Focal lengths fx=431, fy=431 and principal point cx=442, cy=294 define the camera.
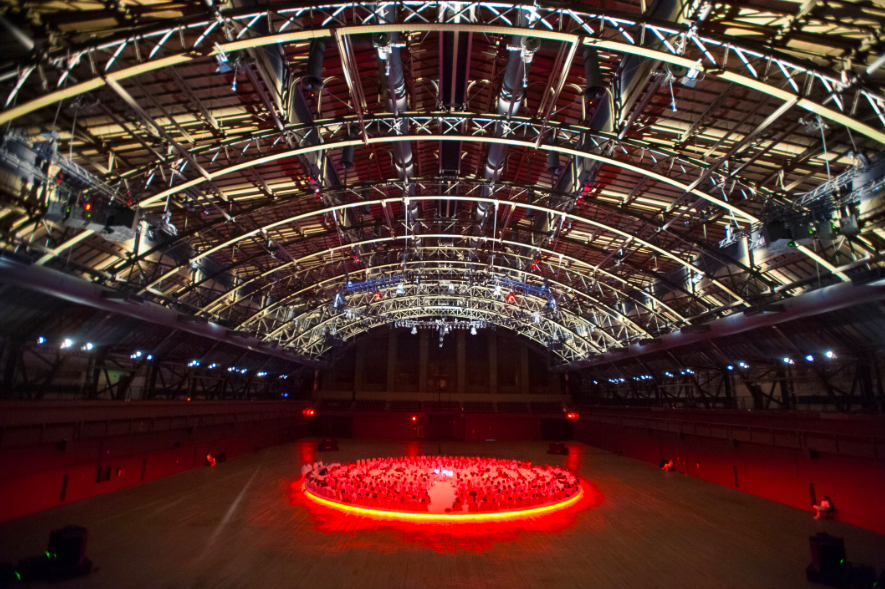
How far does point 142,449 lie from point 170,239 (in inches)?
449

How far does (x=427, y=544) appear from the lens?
13.4 meters

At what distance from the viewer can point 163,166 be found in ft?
48.9

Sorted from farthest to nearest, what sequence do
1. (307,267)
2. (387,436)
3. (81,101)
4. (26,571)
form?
1. (387,436)
2. (307,267)
3. (81,101)
4. (26,571)

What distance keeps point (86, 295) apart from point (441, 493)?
16.4 meters

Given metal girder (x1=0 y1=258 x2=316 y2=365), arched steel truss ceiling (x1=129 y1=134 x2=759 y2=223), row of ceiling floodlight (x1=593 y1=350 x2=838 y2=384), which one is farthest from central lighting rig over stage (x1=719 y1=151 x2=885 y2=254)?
metal girder (x1=0 y1=258 x2=316 y2=365)

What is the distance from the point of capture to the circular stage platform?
16.9 metres

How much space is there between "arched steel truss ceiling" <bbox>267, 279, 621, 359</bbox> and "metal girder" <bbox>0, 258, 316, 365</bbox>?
883 cm

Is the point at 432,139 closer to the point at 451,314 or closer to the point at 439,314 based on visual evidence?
the point at 439,314

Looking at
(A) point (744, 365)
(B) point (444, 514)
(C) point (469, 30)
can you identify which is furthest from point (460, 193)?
(A) point (744, 365)

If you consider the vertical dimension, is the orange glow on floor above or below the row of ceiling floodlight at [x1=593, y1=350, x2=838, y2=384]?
below

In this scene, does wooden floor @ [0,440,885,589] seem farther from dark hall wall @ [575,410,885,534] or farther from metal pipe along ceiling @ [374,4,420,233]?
metal pipe along ceiling @ [374,4,420,233]

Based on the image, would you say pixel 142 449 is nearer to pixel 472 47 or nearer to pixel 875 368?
pixel 472 47

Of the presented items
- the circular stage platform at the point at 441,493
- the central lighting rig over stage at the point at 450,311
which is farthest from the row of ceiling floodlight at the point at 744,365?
the circular stage platform at the point at 441,493

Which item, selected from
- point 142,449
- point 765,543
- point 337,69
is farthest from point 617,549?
point 142,449
